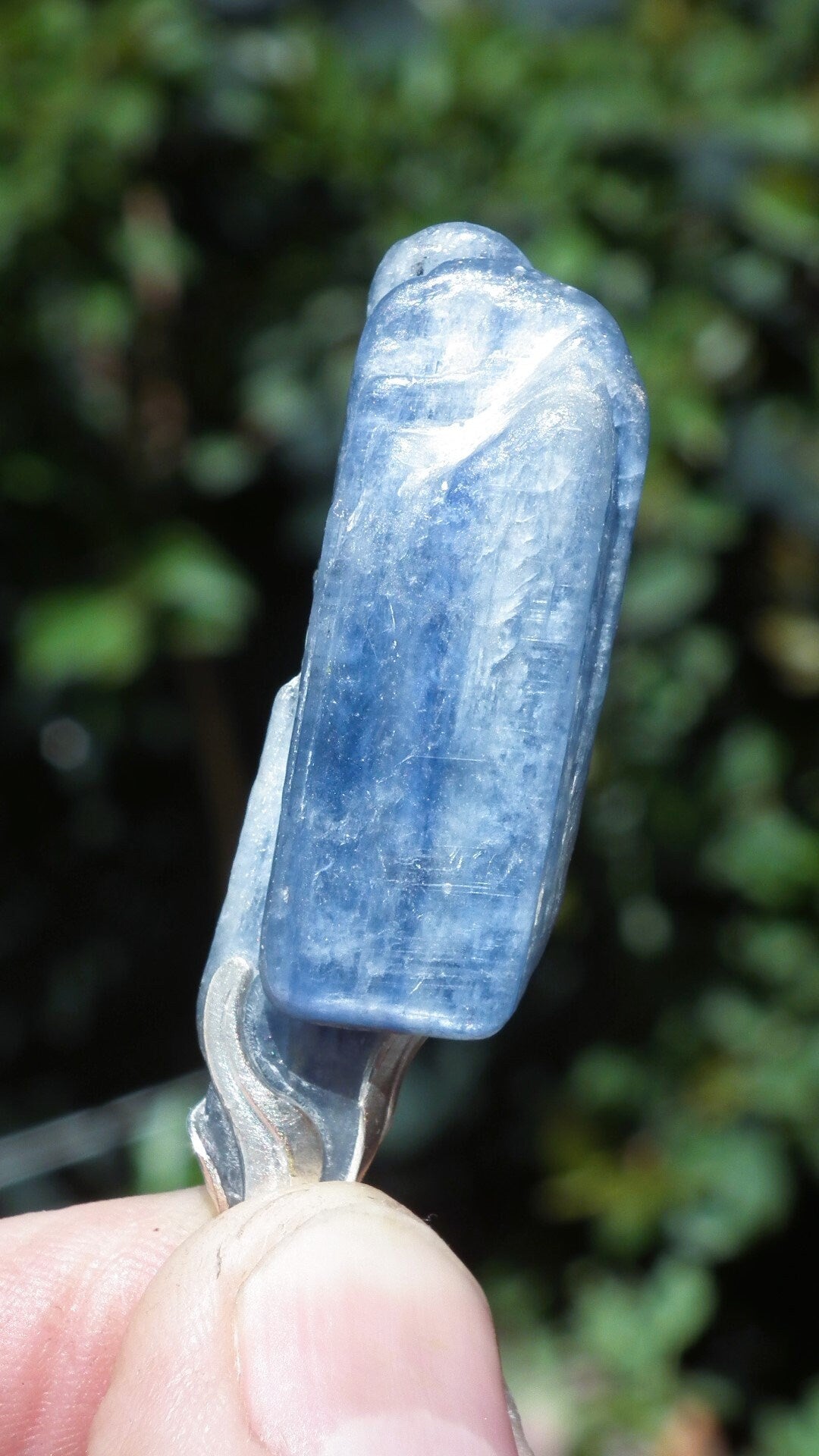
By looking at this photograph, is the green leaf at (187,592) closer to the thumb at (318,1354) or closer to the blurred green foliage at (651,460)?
the blurred green foliage at (651,460)

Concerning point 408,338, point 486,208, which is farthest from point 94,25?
point 408,338

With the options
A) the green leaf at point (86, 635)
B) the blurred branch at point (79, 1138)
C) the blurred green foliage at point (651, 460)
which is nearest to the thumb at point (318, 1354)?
the blurred green foliage at point (651, 460)

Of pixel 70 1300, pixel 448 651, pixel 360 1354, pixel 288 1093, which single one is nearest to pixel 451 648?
pixel 448 651

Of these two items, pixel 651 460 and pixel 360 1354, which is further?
pixel 651 460

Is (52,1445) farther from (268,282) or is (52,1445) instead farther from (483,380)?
(268,282)

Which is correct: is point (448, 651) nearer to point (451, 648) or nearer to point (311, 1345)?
point (451, 648)

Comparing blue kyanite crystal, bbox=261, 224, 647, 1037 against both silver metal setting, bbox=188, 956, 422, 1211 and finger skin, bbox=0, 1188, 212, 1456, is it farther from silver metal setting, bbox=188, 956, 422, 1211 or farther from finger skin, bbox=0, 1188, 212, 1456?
finger skin, bbox=0, 1188, 212, 1456
